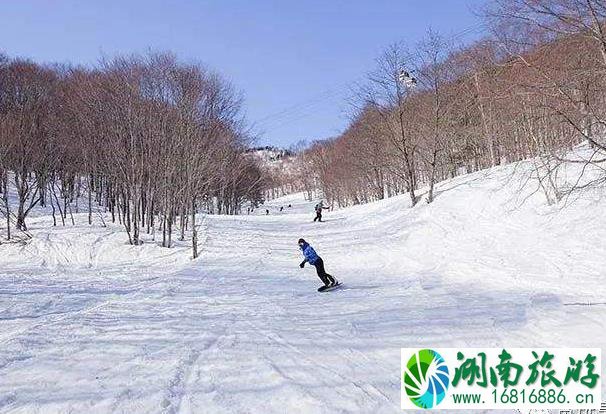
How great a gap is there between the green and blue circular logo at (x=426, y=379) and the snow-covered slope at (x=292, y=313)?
0.67 ft

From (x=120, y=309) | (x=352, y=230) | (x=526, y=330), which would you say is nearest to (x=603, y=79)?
(x=526, y=330)

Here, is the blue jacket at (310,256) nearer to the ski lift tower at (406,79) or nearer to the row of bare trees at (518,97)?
the row of bare trees at (518,97)

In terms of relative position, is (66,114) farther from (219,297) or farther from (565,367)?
(565,367)

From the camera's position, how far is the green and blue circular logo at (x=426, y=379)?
4.82m

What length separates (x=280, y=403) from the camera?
15.4 feet

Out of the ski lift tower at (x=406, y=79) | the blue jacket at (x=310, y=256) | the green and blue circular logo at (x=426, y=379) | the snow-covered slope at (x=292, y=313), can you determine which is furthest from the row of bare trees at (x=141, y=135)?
the green and blue circular logo at (x=426, y=379)

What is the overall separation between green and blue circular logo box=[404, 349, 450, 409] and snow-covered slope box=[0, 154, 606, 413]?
20cm

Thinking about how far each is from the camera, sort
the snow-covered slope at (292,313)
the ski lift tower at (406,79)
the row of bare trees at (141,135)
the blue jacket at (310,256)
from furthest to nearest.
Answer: the ski lift tower at (406,79) → the row of bare trees at (141,135) → the blue jacket at (310,256) → the snow-covered slope at (292,313)

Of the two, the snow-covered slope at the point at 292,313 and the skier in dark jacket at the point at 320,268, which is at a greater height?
the skier in dark jacket at the point at 320,268

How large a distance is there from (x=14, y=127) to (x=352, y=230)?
21238 mm

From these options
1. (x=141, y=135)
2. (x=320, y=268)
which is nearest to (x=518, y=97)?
(x=320, y=268)

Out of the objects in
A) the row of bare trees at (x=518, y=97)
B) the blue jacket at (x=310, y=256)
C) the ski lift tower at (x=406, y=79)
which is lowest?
the blue jacket at (x=310, y=256)

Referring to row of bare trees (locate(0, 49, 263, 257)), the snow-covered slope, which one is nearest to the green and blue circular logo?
the snow-covered slope

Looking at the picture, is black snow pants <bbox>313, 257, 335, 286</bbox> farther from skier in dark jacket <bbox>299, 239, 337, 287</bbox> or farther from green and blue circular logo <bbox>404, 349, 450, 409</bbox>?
Result: green and blue circular logo <bbox>404, 349, 450, 409</bbox>
